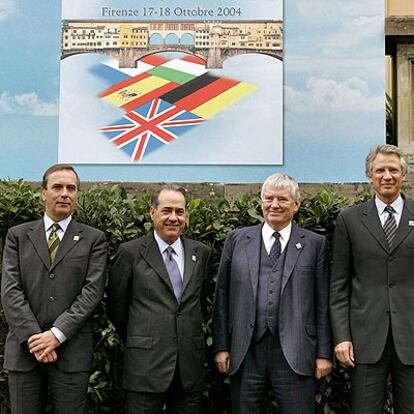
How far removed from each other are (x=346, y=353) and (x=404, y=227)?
76 centimetres

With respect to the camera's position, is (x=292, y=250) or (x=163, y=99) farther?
(x=163, y=99)

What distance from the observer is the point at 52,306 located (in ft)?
12.9

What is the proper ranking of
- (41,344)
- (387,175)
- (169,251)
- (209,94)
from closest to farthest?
1. (41,344)
2. (387,175)
3. (169,251)
4. (209,94)

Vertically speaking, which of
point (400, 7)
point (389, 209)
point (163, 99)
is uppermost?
point (400, 7)

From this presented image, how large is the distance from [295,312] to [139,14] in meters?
3.97

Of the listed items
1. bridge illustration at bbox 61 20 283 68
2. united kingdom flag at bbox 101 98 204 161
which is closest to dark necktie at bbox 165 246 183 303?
united kingdom flag at bbox 101 98 204 161

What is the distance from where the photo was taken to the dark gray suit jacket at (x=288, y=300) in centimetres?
388

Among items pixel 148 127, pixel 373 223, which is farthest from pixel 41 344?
pixel 148 127

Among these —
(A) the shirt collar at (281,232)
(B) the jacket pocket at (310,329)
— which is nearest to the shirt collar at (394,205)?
(A) the shirt collar at (281,232)

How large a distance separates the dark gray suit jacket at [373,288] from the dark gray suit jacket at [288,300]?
0.34 ft

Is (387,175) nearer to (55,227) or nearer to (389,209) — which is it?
(389,209)

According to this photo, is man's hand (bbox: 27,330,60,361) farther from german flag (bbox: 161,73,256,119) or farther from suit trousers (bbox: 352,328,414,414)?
german flag (bbox: 161,73,256,119)

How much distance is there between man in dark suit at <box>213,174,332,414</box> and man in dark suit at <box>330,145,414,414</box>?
0.40ft

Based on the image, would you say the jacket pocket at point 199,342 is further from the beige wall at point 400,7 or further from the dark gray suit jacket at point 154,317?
the beige wall at point 400,7
